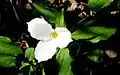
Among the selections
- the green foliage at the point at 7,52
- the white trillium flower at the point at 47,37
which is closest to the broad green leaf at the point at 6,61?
the green foliage at the point at 7,52

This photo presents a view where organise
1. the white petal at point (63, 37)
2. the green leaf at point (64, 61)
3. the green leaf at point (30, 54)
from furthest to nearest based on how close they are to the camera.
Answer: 1. the green leaf at point (30, 54)
2. the green leaf at point (64, 61)
3. the white petal at point (63, 37)

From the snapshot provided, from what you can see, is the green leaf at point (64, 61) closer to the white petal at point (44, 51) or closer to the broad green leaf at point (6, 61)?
the white petal at point (44, 51)

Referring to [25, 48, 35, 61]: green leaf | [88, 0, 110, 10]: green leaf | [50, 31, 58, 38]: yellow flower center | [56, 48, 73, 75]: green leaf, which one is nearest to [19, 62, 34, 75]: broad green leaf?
[25, 48, 35, 61]: green leaf

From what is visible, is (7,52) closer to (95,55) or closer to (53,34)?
(53,34)

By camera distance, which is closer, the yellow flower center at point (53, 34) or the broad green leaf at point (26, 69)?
the yellow flower center at point (53, 34)

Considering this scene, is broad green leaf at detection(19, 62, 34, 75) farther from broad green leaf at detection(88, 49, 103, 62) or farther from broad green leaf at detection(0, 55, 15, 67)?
broad green leaf at detection(88, 49, 103, 62)

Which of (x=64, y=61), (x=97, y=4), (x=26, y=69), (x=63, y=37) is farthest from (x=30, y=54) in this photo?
(x=97, y=4)
